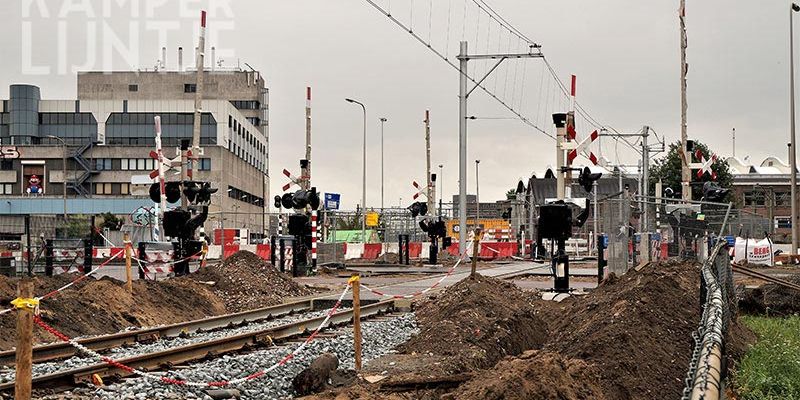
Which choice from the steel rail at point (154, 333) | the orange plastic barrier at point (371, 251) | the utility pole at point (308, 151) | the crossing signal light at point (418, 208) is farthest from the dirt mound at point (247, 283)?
the orange plastic barrier at point (371, 251)

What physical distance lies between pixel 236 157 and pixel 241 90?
94.1 ft

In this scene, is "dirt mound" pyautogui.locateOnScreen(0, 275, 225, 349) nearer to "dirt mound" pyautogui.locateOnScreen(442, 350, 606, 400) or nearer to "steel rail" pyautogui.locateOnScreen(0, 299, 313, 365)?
"steel rail" pyautogui.locateOnScreen(0, 299, 313, 365)

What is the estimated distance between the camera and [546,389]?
683 centimetres

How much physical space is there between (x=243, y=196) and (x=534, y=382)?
341ft

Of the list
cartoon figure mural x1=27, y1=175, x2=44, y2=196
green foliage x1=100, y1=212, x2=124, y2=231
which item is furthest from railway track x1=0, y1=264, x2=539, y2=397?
cartoon figure mural x1=27, y1=175, x2=44, y2=196

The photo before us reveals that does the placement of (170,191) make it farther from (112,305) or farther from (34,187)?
(34,187)

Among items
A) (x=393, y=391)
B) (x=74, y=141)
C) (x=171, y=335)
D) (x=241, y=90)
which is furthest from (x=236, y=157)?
(x=393, y=391)

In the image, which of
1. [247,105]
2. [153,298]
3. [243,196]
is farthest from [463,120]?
[247,105]

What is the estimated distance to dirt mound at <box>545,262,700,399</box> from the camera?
8750mm

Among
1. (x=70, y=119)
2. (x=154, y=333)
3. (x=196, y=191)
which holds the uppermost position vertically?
(x=70, y=119)

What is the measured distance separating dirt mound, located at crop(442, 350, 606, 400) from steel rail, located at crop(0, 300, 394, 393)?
14.1 ft

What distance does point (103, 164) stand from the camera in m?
99.1

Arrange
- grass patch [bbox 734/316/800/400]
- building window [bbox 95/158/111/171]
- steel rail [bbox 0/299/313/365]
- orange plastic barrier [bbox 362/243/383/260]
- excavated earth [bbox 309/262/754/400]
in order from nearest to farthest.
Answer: excavated earth [bbox 309/262/754/400] < grass patch [bbox 734/316/800/400] < steel rail [bbox 0/299/313/365] < orange plastic barrier [bbox 362/243/383/260] < building window [bbox 95/158/111/171]

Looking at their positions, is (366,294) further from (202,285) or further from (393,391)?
(393,391)
